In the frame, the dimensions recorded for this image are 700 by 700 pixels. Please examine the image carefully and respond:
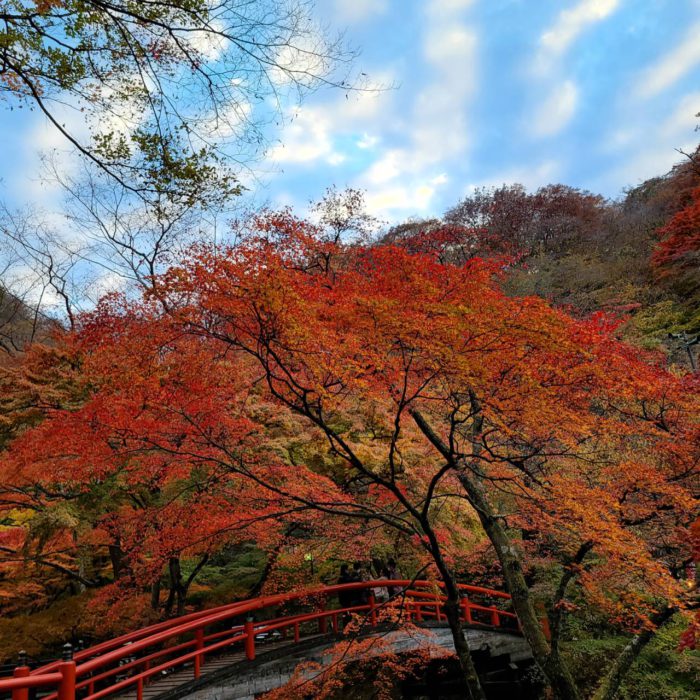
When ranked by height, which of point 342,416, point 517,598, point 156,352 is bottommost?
point 517,598

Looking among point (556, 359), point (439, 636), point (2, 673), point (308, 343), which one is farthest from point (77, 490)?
point (556, 359)

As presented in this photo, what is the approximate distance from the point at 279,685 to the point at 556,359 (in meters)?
7.42

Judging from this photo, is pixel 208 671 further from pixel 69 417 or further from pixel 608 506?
pixel 608 506

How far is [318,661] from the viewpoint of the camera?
7.89 metres

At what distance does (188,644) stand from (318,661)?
287 centimetres

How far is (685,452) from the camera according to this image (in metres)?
9.60

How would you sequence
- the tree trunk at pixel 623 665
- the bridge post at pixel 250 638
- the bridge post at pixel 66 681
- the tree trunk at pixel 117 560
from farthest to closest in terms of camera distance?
the tree trunk at pixel 117 560 < the tree trunk at pixel 623 665 < the bridge post at pixel 250 638 < the bridge post at pixel 66 681

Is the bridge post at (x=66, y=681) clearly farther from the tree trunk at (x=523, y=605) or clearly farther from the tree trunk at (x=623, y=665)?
the tree trunk at (x=623, y=665)

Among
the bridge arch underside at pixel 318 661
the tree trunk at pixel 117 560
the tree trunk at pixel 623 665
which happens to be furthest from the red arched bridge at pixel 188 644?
the tree trunk at pixel 623 665

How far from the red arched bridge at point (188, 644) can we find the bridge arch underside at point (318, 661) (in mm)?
127

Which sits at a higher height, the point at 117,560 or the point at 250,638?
the point at 117,560

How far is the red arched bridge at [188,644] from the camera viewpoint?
8.43 ft

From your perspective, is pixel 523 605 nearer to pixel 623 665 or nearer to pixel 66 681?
pixel 623 665

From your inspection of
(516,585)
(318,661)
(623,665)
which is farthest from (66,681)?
(623,665)
